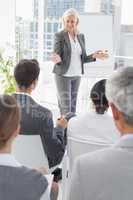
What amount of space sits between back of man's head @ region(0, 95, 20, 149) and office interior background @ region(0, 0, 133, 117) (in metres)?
4.30

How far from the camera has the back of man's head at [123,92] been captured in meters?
1.21

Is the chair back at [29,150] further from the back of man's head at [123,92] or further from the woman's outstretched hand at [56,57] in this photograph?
the woman's outstretched hand at [56,57]

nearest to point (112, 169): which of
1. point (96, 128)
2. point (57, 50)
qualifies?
point (96, 128)

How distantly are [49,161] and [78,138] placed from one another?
38 centimetres

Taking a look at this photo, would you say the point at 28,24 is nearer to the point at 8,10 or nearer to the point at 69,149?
the point at 8,10

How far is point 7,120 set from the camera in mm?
1438

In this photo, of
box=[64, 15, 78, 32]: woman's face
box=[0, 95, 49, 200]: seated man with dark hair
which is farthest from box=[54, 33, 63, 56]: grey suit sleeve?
box=[0, 95, 49, 200]: seated man with dark hair

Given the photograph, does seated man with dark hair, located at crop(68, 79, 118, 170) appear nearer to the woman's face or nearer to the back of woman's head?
the back of woman's head

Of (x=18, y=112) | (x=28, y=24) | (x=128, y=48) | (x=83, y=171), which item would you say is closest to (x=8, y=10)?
(x=28, y=24)

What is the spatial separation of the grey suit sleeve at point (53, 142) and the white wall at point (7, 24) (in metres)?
3.45

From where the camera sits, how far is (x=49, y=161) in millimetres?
2475

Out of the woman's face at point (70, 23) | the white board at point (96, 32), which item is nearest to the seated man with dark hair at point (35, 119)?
the woman's face at point (70, 23)

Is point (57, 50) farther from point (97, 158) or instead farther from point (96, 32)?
point (97, 158)

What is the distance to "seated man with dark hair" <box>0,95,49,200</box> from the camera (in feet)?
4.39
